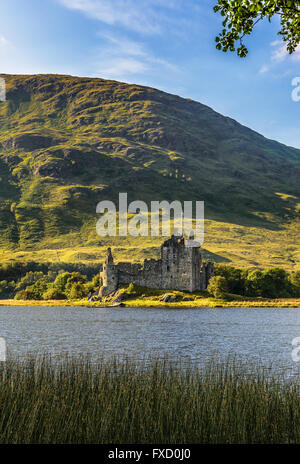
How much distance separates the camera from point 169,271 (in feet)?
387

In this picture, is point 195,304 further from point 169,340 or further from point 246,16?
point 246,16

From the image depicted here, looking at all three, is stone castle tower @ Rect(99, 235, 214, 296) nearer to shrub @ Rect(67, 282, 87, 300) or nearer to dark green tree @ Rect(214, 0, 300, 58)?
shrub @ Rect(67, 282, 87, 300)

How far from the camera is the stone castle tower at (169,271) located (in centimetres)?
11475

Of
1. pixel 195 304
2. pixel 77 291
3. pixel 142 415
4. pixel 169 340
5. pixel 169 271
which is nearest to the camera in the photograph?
pixel 142 415

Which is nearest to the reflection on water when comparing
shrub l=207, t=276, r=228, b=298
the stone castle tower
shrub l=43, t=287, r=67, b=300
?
shrub l=207, t=276, r=228, b=298

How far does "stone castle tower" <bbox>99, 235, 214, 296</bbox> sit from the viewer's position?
376ft

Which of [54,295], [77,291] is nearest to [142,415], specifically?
[77,291]

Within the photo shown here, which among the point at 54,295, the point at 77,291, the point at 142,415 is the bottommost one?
the point at 54,295

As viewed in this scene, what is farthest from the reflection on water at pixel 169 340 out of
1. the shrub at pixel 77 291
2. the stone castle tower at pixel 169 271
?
the shrub at pixel 77 291

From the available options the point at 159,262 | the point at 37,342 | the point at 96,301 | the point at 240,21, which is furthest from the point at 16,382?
Answer: the point at 159,262

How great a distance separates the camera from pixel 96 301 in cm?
10838
